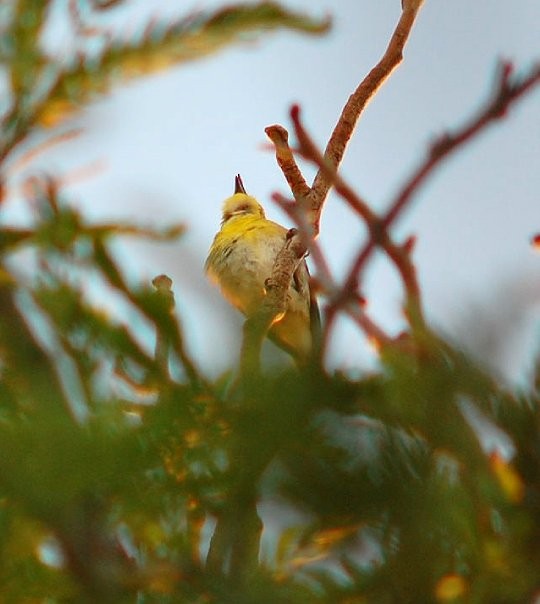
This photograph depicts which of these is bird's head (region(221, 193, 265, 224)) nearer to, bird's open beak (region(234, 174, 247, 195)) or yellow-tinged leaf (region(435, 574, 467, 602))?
bird's open beak (region(234, 174, 247, 195))

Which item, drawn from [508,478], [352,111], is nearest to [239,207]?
[352,111]

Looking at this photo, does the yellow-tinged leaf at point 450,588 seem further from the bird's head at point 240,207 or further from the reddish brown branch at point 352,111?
the bird's head at point 240,207

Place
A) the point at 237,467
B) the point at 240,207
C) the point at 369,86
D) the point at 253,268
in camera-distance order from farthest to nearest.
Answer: the point at 240,207
the point at 253,268
the point at 369,86
the point at 237,467

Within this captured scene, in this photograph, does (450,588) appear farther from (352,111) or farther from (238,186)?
(238,186)

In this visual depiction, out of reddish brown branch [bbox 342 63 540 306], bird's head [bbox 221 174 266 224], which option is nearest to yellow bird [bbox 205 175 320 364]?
bird's head [bbox 221 174 266 224]

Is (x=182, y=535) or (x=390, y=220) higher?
(x=390, y=220)

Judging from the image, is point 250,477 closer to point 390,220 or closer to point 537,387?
point 537,387

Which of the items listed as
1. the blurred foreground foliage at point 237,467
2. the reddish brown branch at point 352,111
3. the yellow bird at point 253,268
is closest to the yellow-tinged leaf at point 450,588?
the blurred foreground foliage at point 237,467

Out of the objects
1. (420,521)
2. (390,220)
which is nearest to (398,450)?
(420,521)

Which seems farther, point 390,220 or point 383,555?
point 390,220
